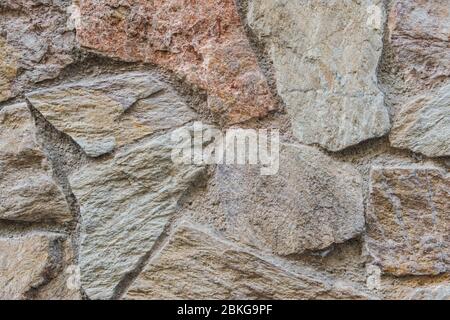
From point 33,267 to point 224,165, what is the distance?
36 centimetres

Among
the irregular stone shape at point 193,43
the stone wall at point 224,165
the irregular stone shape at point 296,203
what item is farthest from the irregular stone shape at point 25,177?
the irregular stone shape at point 296,203

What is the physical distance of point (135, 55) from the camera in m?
0.90

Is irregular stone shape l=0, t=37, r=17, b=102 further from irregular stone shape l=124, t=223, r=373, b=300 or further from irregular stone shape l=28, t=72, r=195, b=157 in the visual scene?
irregular stone shape l=124, t=223, r=373, b=300

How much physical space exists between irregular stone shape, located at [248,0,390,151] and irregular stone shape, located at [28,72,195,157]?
18 centimetres

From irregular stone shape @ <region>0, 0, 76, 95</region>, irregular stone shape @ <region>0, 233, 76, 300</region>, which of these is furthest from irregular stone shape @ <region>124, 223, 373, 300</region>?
irregular stone shape @ <region>0, 0, 76, 95</region>

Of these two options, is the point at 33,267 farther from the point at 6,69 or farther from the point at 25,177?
the point at 6,69

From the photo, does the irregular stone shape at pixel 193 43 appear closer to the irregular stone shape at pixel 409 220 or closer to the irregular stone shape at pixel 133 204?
the irregular stone shape at pixel 133 204

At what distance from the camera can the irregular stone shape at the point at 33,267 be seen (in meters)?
0.90

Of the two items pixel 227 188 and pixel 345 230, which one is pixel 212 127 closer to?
pixel 227 188

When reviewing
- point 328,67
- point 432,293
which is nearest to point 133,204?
point 328,67

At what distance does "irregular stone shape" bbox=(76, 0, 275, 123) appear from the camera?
2.88 feet

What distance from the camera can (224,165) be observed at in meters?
0.88

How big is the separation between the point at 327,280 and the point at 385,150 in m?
0.23

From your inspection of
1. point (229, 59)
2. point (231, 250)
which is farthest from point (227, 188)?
point (229, 59)
